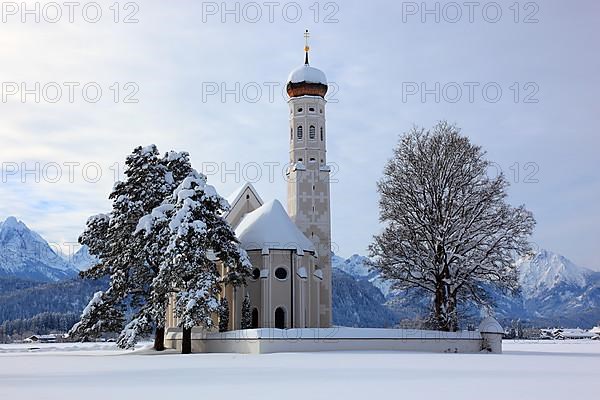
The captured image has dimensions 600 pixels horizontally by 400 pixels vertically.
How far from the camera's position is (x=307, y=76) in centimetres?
5516

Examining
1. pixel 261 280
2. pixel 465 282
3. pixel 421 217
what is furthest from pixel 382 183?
pixel 261 280

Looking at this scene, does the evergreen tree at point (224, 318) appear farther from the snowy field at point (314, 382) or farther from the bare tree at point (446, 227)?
the snowy field at point (314, 382)

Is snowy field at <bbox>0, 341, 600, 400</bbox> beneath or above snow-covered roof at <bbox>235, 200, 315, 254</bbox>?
beneath

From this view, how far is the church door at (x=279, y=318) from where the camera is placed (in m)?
46.9

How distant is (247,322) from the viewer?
44031 mm

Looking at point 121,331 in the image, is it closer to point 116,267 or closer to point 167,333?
point 116,267

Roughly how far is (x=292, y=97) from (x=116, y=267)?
20.5m

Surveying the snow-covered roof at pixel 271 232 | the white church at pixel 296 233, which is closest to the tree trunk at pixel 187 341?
the white church at pixel 296 233

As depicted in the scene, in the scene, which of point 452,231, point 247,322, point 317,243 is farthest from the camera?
point 317,243

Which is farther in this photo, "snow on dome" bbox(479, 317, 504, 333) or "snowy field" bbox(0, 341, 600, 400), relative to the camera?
"snow on dome" bbox(479, 317, 504, 333)

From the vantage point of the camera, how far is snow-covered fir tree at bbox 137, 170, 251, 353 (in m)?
37.7

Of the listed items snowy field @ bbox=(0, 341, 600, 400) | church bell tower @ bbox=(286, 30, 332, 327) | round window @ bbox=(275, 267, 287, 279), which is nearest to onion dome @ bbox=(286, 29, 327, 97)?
church bell tower @ bbox=(286, 30, 332, 327)

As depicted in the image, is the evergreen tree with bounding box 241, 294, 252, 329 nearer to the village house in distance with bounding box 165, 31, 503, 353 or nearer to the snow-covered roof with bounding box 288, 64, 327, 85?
the village house in distance with bounding box 165, 31, 503, 353

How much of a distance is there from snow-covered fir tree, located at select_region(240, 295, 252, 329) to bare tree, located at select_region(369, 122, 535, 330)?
8.12 m
